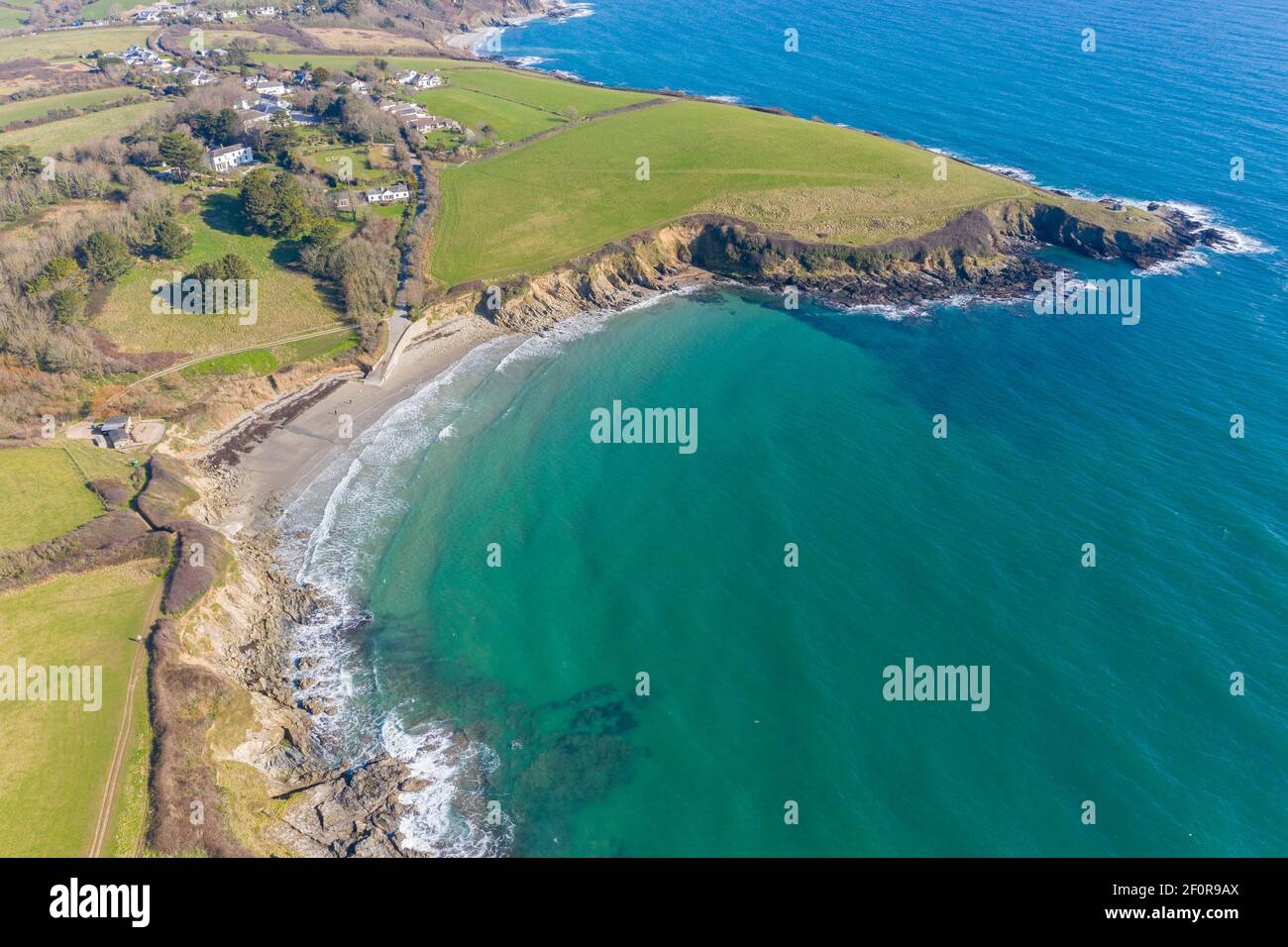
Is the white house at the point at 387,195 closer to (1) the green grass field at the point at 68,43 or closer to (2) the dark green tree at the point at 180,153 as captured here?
(2) the dark green tree at the point at 180,153

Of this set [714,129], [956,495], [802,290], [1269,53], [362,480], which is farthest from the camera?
[1269,53]

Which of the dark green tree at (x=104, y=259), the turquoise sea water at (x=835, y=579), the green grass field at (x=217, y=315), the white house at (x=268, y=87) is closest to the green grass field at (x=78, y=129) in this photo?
the white house at (x=268, y=87)

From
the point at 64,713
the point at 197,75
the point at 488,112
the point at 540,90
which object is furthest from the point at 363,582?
the point at 197,75

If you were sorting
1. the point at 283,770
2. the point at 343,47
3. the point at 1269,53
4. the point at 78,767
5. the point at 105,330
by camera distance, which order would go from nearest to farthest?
the point at 78,767
the point at 283,770
the point at 105,330
the point at 1269,53
the point at 343,47

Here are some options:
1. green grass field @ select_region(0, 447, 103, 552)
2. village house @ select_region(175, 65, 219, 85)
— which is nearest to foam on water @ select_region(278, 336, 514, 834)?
green grass field @ select_region(0, 447, 103, 552)

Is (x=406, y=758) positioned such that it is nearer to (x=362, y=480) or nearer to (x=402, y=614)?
(x=402, y=614)

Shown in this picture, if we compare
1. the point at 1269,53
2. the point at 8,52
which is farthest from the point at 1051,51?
the point at 8,52

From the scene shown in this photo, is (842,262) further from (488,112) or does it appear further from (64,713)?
(64,713)

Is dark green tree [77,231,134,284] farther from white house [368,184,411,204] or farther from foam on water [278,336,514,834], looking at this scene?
foam on water [278,336,514,834]
